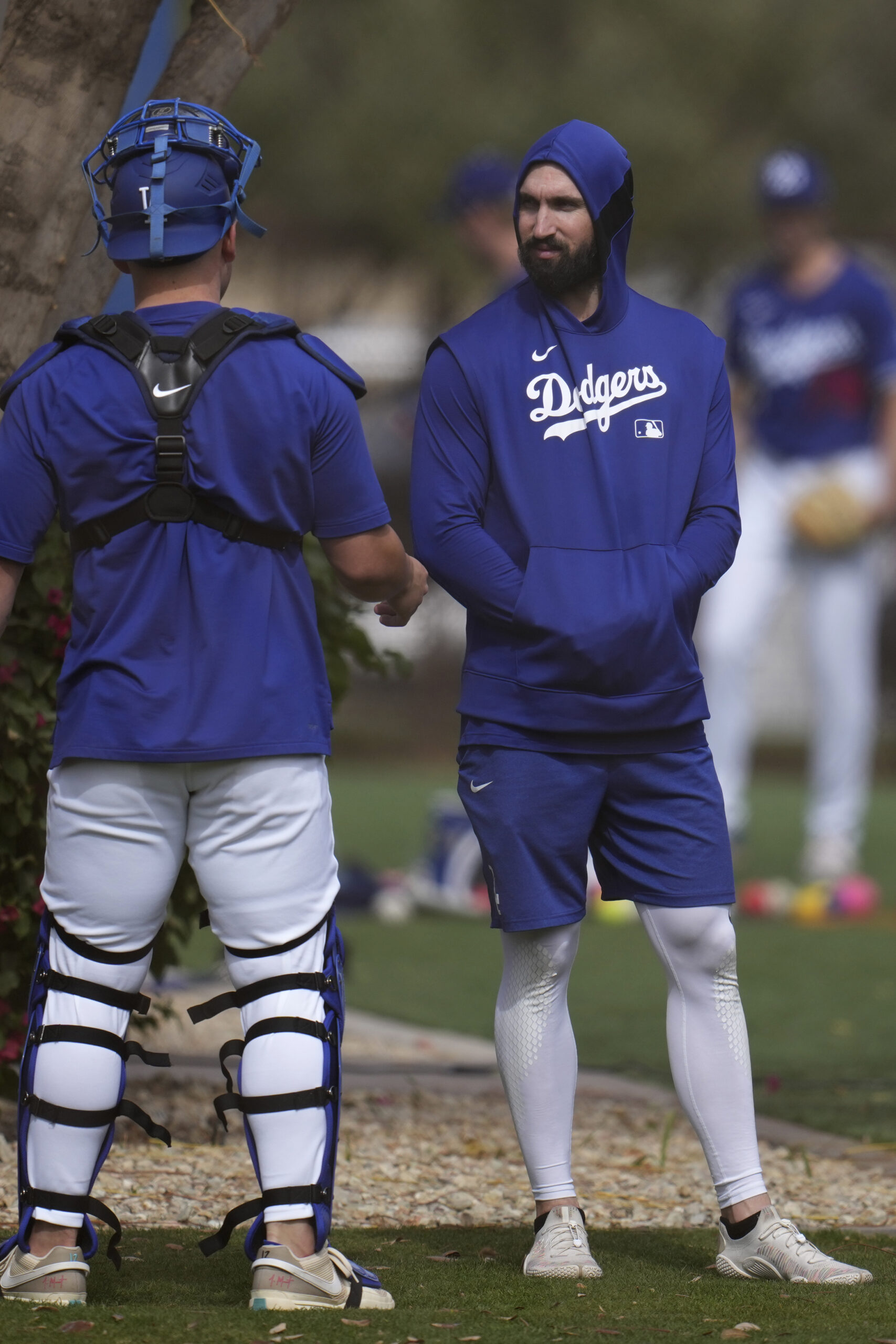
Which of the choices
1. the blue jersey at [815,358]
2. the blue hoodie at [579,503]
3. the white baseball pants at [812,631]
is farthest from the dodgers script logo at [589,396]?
the blue jersey at [815,358]

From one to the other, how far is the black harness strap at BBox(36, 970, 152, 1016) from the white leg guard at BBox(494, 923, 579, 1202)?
0.76 meters

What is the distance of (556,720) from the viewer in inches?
136

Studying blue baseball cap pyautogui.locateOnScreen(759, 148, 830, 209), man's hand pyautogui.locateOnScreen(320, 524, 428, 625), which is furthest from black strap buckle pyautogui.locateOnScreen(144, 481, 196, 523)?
blue baseball cap pyautogui.locateOnScreen(759, 148, 830, 209)

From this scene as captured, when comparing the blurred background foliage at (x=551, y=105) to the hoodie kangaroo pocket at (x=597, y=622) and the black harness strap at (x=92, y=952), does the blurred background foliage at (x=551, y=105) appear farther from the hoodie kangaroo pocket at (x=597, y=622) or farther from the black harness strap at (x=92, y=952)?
the black harness strap at (x=92, y=952)

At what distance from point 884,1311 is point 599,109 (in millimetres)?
18032

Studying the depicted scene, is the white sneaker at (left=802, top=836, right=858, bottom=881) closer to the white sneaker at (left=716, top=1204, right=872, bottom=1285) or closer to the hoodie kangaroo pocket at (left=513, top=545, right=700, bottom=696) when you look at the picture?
the white sneaker at (left=716, top=1204, right=872, bottom=1285)

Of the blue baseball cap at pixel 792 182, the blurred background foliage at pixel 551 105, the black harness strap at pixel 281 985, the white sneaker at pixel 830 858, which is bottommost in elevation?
the white sneaker at pixel 830 858

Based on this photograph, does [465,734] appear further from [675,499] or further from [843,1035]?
[843,1035]

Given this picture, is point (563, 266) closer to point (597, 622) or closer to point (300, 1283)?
point (597, 622)

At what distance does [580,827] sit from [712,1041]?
0.46 metres

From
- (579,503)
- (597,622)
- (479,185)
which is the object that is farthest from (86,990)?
(479,185)

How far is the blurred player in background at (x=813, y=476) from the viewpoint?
28.6ft

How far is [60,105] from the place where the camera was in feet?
12.5

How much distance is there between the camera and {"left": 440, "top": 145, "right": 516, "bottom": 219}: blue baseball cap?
6.82 m
